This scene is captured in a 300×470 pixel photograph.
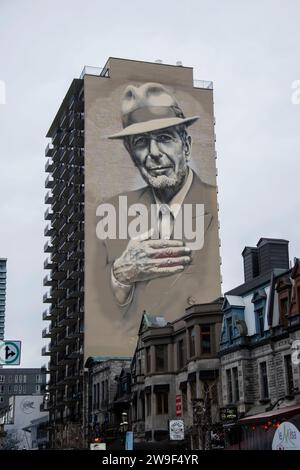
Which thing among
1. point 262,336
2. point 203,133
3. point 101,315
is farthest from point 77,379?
point 262,336

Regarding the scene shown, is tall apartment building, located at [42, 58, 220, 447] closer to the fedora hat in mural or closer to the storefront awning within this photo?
the fedora hat in mural

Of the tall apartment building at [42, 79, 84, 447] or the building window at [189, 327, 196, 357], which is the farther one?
the tall apartment building at [42, 79, 84, 447]

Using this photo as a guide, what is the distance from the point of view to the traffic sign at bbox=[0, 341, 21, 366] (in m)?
21.2

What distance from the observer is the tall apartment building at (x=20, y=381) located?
19075 centimetres

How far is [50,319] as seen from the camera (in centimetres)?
10444

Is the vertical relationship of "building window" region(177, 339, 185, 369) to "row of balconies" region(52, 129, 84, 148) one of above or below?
below

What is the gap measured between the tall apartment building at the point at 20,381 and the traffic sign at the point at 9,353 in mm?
173136

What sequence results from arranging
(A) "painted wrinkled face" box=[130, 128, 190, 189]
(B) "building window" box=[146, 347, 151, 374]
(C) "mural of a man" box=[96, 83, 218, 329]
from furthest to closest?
(A) "painted wrinkled face" box=[130, 128, 190, 189] < (C) "mural of a man" box=[96, 83, 218, 329] < (B) "building window" box=[146, 347, 151, 374]

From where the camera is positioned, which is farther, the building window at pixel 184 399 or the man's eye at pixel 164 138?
the man's eye at pixel 164 138

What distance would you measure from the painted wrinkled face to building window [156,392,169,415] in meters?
35.9

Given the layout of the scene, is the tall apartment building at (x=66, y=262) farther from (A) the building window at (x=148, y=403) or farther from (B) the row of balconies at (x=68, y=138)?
(A) the building window at (x=148, y=403)

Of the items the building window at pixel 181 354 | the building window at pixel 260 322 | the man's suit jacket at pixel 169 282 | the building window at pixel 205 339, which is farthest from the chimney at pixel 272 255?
the man's suit jacket at pixel 169 282

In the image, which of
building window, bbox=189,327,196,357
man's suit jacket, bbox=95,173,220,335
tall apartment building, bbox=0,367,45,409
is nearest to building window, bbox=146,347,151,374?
building window, bbox=189,327,196,357
